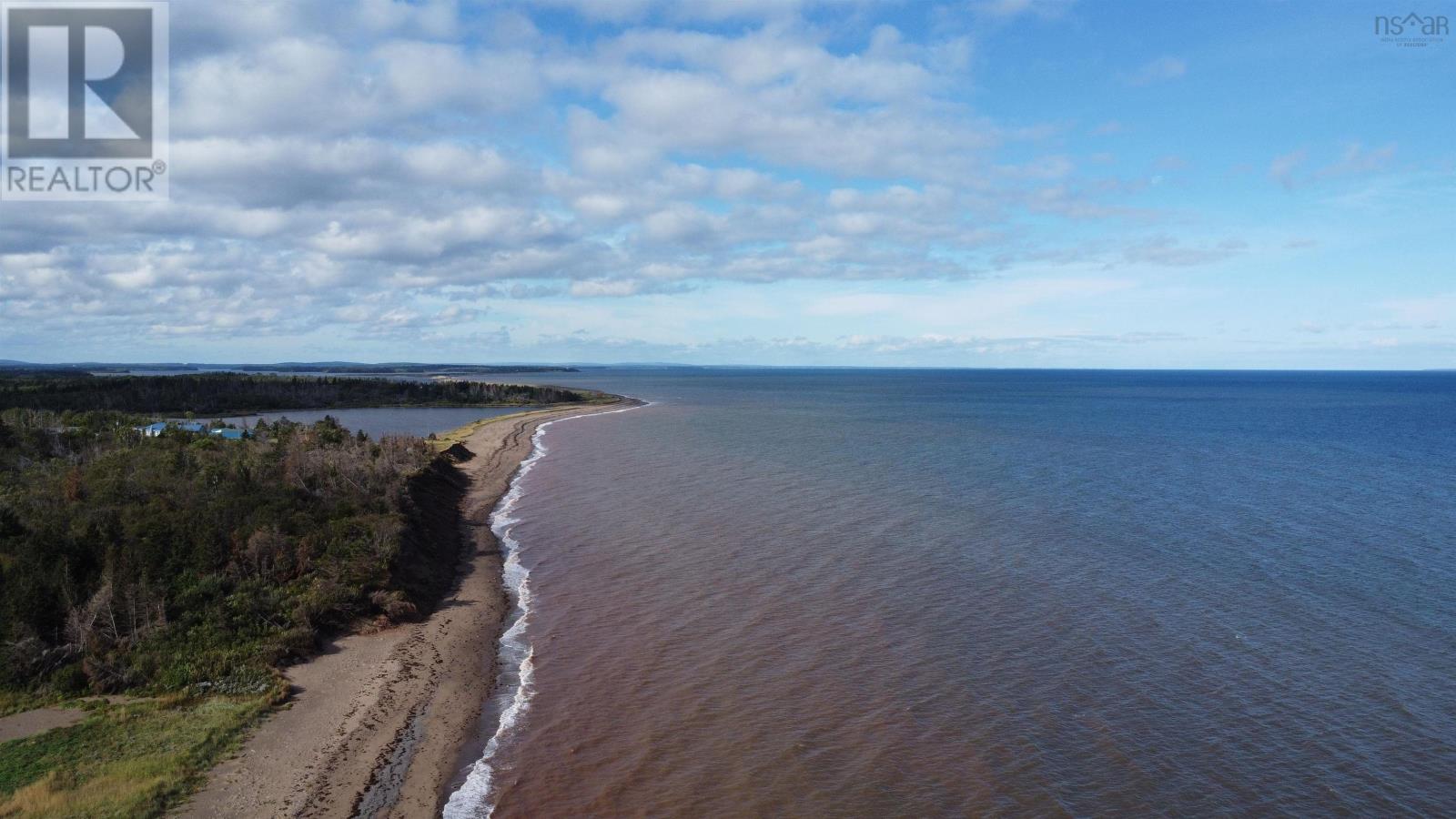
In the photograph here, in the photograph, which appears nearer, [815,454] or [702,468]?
[702,468]

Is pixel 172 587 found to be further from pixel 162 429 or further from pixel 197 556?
pixel 162 429

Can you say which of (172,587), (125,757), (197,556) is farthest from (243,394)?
(125,757)

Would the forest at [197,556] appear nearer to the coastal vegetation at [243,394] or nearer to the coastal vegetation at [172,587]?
the coastal vegetation at [172,587]

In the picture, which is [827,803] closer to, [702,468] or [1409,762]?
[1409,762]

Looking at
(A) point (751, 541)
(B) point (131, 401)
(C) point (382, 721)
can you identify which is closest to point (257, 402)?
(B) point (131, 401)

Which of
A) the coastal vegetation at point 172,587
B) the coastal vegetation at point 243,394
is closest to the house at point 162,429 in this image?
the coastal vegetation at point 172,587

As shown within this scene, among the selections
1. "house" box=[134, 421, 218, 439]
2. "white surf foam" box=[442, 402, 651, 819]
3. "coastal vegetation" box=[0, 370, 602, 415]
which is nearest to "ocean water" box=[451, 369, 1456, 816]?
"white surf foam" box=[442, 402, 651, 819]
